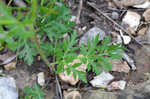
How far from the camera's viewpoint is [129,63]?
3.06 meters

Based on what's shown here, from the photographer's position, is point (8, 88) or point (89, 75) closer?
point (8, 88)

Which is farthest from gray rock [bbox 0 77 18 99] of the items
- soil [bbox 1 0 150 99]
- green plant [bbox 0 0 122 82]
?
green plant [bbox 0 0 122 82]

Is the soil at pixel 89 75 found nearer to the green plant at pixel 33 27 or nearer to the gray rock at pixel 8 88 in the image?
the gray rock at pixel 8 88

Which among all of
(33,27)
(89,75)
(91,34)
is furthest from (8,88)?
(91,34)

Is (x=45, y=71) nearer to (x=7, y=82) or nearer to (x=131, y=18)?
(x=7, y=82)

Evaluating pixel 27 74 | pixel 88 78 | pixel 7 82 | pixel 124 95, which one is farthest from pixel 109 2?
pixel 7 82

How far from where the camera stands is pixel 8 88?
2900mm

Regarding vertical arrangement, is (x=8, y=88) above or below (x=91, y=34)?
below

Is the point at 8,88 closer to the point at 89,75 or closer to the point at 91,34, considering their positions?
the point at 89,75

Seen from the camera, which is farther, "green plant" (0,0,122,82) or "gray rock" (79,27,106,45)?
"gray rock" (79,27,106,45)

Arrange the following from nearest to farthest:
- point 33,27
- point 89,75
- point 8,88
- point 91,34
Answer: point 33,27, point 8,88, point 89,75, point 91,34

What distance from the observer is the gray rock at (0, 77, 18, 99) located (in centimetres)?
283

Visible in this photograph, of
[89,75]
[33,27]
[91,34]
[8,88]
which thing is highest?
[33,27]

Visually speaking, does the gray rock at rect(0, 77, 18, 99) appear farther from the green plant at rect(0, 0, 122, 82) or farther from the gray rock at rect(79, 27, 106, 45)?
the gray rock at rect(79, 27, 106, 45)
